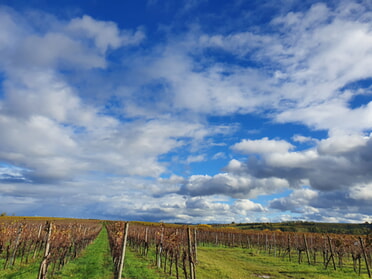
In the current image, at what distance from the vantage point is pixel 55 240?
54.5 ft

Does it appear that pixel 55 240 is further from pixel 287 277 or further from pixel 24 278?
pixel 287 277

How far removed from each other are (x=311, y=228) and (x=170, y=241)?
125 meters

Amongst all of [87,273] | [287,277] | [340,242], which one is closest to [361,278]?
[287,277]

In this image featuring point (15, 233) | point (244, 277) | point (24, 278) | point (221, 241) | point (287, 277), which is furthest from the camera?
point (221, 241)

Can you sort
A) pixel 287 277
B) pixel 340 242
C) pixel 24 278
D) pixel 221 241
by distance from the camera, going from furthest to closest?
pixel 221 241
pixel 340 242
pixel 287 277
pixel 24 278

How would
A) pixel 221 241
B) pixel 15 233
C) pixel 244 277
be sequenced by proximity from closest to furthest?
pixel 244 277, pixel 15 233, pixel 221 241

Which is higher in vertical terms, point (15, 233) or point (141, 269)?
point (15, 233)

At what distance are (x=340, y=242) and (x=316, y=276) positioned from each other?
927 cm

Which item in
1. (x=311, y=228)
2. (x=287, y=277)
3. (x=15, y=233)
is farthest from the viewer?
(x=311, y=228)

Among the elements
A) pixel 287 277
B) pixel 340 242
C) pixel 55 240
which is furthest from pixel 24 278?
pixel 340 242

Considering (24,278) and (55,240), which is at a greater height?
(55,240)

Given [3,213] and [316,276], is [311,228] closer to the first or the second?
[316,276]

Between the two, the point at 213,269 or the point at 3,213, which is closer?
the point at 213,269

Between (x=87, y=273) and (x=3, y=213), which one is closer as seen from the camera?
(x=87, y=273)
